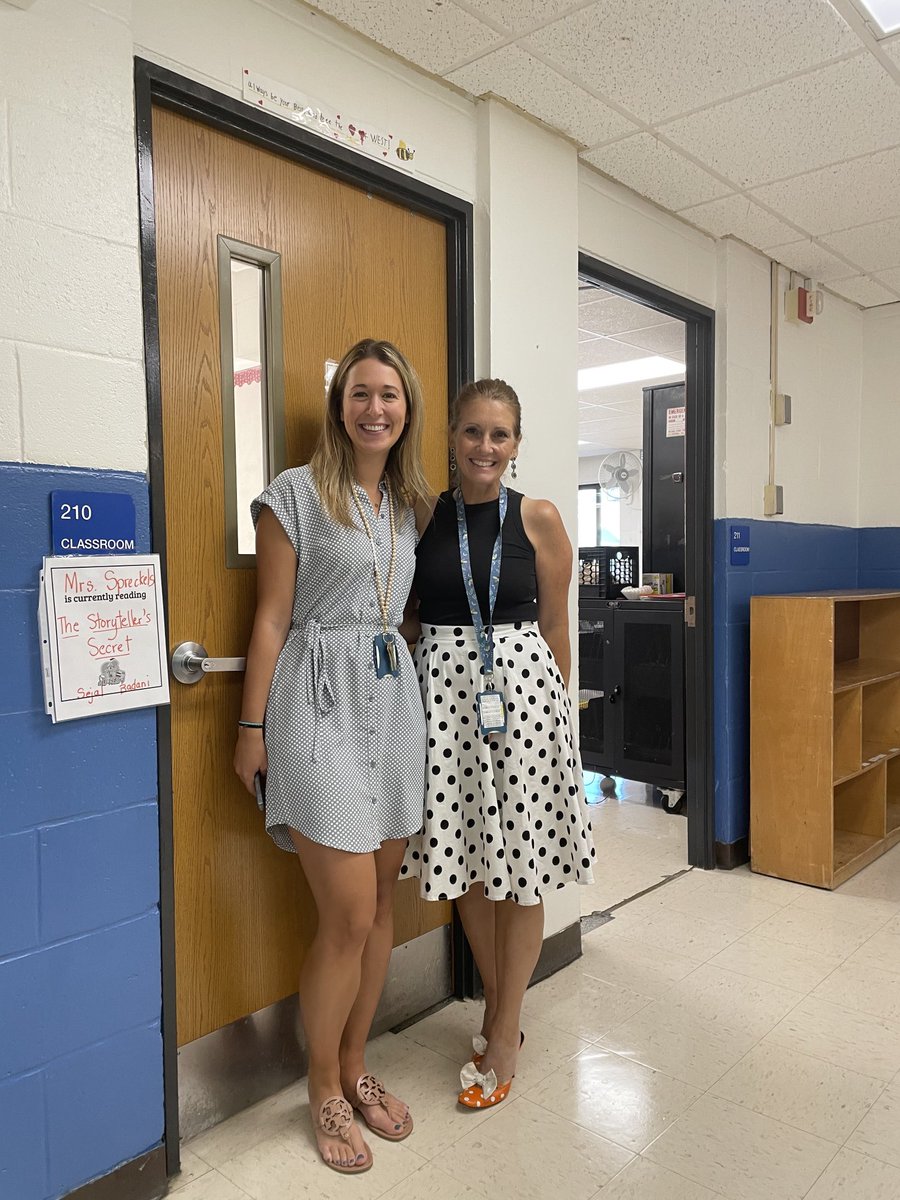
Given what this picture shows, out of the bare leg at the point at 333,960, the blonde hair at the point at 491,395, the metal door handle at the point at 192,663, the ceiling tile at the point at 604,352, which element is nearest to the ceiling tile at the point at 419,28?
the blonde hair at the point at 491,395

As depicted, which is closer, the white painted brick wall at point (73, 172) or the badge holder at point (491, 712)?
the white painted brick wall at point (73, 172)

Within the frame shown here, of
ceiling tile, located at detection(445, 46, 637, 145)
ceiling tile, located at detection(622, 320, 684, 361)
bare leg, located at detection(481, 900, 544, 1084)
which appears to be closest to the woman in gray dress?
bare leg, located at detection(481, 900, 544, 1084)

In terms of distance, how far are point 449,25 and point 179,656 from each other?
5.13 ft

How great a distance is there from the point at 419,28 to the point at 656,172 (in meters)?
1.11

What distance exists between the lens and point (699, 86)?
2336 millimetres

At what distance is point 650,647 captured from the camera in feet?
14.1

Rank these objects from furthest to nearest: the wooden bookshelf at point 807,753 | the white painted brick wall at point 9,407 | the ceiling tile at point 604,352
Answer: the ceiling tile at point 604,352, the wooden bookshelf at point 807,753, the white painted brick wall at point 9,407

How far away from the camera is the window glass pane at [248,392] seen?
1.91 metres

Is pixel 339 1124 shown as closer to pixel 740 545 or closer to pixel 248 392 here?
pixel 248 392

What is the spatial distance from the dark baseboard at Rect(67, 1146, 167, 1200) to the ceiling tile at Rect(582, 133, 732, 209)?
285cm

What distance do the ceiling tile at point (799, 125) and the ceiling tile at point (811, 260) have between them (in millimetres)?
707

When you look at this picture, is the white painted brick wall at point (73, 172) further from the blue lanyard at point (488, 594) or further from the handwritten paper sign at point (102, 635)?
the blue lanyard at point (488, 594)

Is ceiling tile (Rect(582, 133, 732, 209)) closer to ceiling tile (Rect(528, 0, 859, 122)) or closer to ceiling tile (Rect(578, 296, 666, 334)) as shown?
ceiling tile (Rect(528, 0, 859, 122))

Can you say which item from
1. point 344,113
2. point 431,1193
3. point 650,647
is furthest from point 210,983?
point 650,647
